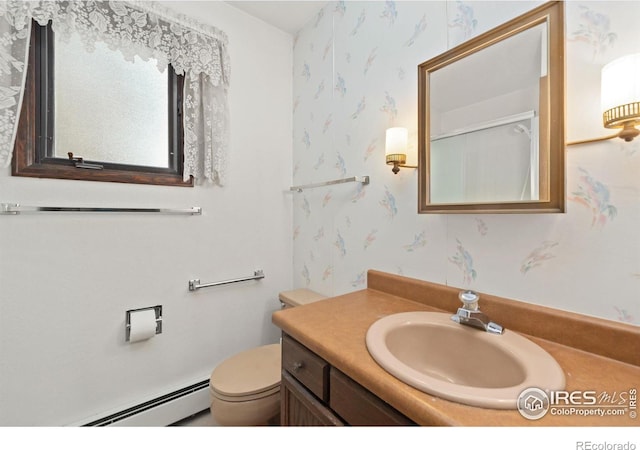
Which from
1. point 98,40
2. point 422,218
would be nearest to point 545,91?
point 422,218

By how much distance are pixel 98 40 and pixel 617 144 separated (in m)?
1.93

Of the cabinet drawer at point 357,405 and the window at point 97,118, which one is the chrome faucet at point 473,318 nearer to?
the cabinet drawer at point 357,405

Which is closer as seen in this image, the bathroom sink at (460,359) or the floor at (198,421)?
the bathroom sink at (460,359)

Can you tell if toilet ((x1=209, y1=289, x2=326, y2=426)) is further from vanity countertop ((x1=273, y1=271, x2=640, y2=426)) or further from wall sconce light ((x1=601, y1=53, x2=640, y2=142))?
wall sconce light ((x1=601, y1=53, x2=640, y2=142))

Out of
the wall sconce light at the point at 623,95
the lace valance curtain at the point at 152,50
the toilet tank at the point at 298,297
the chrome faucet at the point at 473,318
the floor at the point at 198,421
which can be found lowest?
the floor at the point at 198,421

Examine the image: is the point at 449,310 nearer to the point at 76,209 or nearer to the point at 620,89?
the point at 620,89

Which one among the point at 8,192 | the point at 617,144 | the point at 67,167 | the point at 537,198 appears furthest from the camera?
the point at 67,167

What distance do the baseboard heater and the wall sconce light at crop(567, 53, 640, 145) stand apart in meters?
2.01

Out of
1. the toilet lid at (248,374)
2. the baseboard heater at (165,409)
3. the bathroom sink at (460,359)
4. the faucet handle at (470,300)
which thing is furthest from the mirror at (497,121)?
the baseboard heater at (165,409)

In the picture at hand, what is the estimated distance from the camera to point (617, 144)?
26.4 inches

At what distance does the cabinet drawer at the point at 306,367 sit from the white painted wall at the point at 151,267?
2.80 ft

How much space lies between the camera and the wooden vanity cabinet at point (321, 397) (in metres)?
0.61

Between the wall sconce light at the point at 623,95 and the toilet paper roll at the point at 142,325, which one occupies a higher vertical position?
the wall sconce light at the point at 623,95
